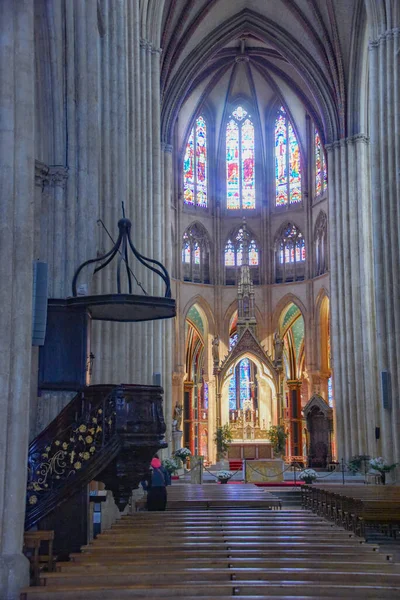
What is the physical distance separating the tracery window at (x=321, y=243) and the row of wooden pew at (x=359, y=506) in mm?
23708

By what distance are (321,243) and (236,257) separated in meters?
4.85

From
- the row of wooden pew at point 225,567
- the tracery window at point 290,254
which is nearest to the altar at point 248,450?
the tracery window at point 290,254

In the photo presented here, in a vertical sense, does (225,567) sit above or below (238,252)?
below

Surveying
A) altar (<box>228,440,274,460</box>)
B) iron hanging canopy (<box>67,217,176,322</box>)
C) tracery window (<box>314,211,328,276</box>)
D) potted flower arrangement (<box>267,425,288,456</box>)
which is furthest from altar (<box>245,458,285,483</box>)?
iron hanging canopy (<box>67,217,176,322</box>)

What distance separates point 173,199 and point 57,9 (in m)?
29.5

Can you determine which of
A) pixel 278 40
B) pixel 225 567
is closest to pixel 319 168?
pixel 278 40

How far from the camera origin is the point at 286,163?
4569 centimetres

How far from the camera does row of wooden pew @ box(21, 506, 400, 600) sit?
22.1 ft

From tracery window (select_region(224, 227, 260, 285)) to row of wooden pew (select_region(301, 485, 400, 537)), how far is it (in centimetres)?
2582

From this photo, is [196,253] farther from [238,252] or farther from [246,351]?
[246,351]

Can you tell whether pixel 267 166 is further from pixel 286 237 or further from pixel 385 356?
pixel 385 356

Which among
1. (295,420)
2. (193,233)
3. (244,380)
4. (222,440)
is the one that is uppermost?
(193,233)

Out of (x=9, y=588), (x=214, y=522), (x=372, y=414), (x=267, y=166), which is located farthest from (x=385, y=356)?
(x=267, y=166)

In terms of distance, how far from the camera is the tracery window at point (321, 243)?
42656mm
